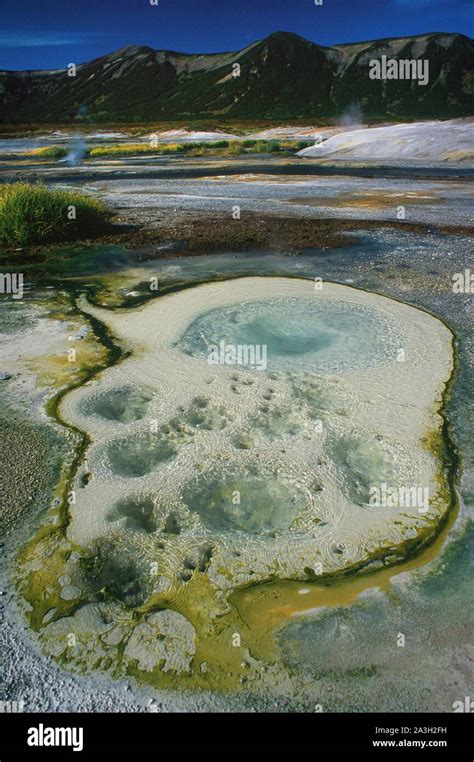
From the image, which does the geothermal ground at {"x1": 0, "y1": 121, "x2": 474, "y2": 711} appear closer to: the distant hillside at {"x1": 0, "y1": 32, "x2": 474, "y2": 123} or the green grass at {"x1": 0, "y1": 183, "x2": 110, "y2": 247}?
the green grass at {"x1": 0, "y1": 183, "x2": 110, "y2": 247}

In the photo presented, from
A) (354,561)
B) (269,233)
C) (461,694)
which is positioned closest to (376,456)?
(354,561)

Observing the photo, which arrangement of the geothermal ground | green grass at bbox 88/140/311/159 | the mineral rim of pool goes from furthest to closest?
green grass at bbox 88/140/311/159 → the mineral rim of pool → the geothermal ground

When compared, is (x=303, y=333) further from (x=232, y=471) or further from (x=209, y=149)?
(x=209, y=149)

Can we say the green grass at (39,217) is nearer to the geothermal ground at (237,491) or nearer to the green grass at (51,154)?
the geothermal ground at (237,491)

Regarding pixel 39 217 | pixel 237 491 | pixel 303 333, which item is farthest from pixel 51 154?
pixel 237 491

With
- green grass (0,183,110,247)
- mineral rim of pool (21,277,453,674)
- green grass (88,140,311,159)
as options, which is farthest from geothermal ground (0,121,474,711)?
green grass (88,140,311,159)

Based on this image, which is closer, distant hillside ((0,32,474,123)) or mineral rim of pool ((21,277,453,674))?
mineral rim of pool ((21,277,453,674))

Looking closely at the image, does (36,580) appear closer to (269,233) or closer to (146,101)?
(269,233)
